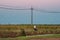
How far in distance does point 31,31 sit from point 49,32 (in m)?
1.22

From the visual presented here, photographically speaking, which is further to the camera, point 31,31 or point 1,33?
point 31,31

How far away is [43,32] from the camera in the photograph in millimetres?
12102

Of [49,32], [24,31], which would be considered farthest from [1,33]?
[49,32]

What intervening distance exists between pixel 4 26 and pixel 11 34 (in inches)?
114

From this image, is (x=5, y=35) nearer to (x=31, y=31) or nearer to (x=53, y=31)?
(x=31, y=31)

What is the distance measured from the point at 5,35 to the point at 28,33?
59.8 inches

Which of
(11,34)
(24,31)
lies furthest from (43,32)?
(11,34)

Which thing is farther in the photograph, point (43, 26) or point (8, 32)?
point (43, 26)

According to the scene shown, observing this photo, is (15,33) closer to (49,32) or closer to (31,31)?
(31,31)

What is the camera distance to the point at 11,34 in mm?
11203

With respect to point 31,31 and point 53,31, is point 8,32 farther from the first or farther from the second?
point 53,31

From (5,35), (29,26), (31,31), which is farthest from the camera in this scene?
(29,26)

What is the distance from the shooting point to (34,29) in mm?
12422

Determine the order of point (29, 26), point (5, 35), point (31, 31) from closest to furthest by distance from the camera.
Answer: point (5, 35) → point (31, 31) → point (29, 26)
